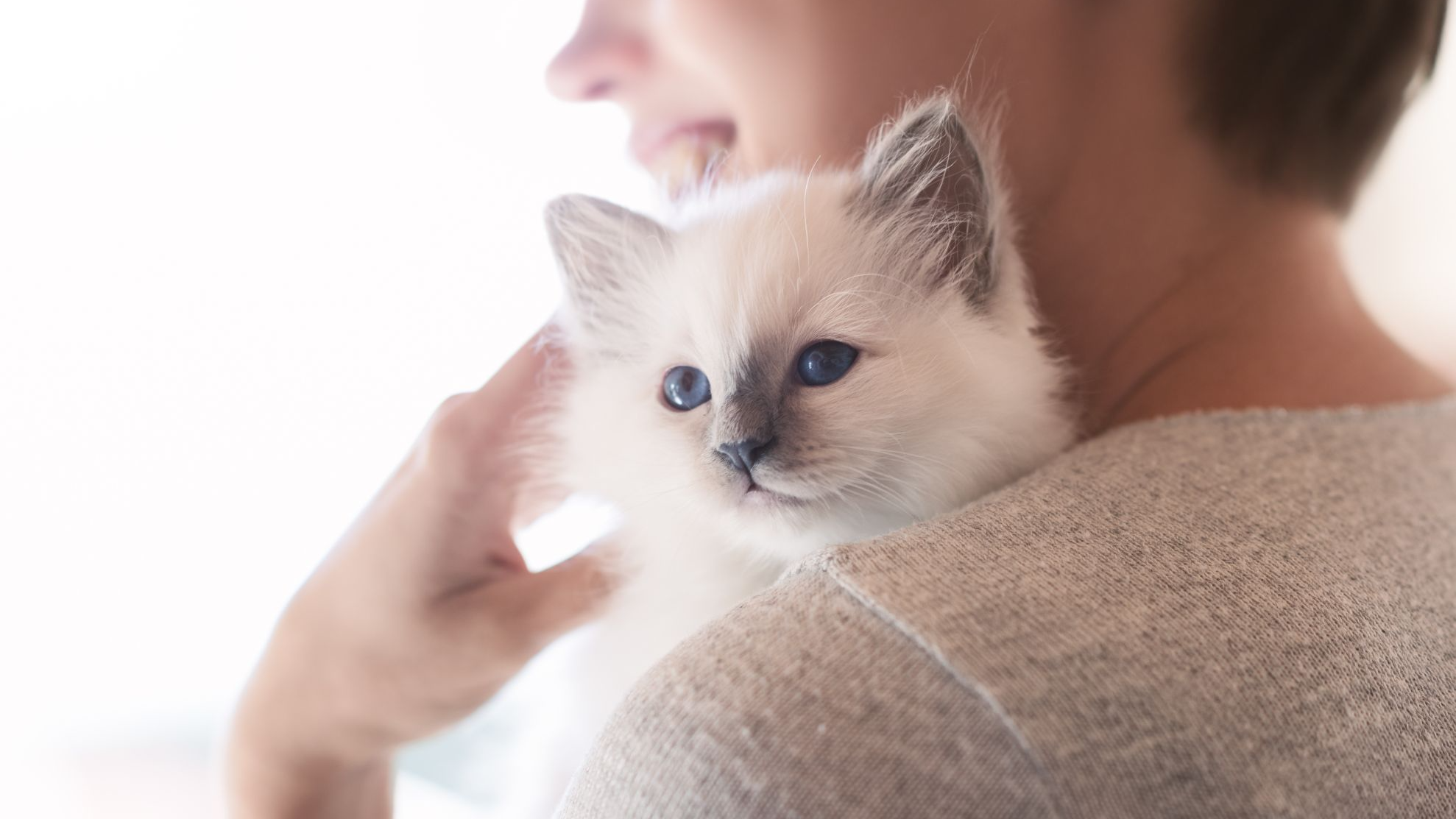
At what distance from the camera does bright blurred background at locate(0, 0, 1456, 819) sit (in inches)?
46.7

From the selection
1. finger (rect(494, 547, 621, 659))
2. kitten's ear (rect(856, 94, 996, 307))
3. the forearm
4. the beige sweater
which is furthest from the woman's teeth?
the forearm

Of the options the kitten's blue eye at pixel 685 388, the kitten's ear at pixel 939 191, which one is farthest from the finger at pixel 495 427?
the kitten's ear at pixel 939 191

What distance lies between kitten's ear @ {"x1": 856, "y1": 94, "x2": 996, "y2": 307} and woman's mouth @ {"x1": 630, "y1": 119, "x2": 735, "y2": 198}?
0.23 meters

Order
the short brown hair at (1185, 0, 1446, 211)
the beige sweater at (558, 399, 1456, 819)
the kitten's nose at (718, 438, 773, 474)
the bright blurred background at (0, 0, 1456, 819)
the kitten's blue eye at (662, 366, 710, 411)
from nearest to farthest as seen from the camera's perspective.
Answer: the beige sweater at (558, 399, 1456, 819) < the kitten's nose at (718, 438, 773, 474) < the kitten's blue eye at (662, 366, 710, 411) < the short brown hair at (1185, 0, 1446, 211) < the bright blurred background at (0, 0, 1456, 819)

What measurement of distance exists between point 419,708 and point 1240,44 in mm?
1258

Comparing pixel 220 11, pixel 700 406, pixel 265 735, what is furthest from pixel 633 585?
pixel 220 11

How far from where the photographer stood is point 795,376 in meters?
0.87

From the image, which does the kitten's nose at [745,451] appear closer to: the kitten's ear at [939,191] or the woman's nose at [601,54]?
the kitten's ear at [939,191]

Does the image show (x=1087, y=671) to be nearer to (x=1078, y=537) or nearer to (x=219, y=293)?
(x=1078, y=537)

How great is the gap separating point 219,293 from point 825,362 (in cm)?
90

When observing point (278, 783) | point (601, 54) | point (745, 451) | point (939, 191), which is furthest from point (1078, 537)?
point (278, 783)

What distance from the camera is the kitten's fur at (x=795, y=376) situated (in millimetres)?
847

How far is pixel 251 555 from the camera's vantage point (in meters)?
1.38

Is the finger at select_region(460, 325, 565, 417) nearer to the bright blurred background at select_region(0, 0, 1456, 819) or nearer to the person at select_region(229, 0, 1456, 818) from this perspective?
the person at select_region(229, 0, 1456, 818)
